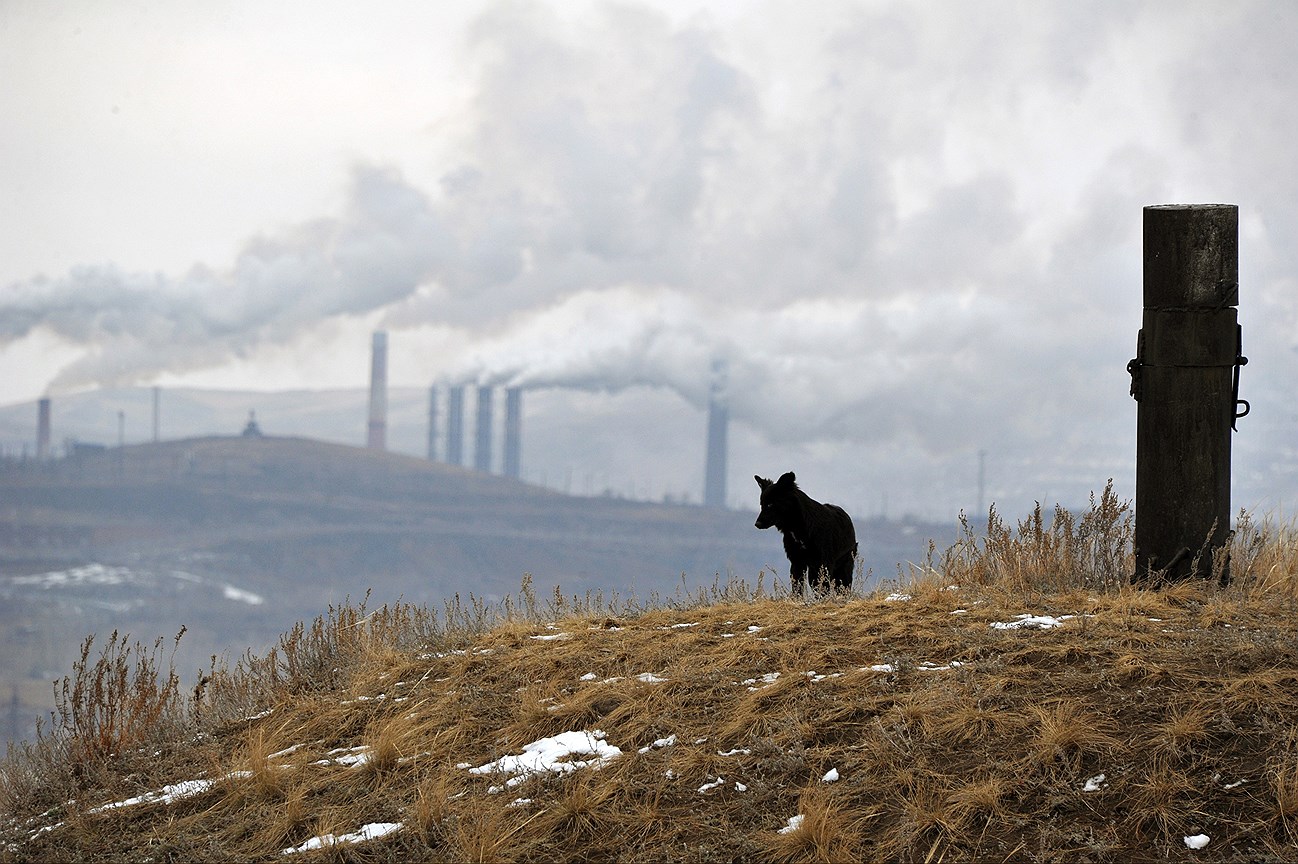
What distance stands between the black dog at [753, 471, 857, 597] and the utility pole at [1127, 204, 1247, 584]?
2983mm

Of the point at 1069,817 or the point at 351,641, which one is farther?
the point at 351,641

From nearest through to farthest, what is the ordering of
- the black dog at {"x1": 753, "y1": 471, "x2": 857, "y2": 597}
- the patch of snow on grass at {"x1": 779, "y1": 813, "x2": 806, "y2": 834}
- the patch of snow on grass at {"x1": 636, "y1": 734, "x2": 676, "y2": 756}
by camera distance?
the patch of snow on grass at {"x1": 779, "y1": 813, "x2": 806, "y2": 834} → the patch of snow on grass at {"x1": 636, "y1": 734, "x2": 676, "y2": 756} → the black dog at {"x1": 753, "y1": 471, "x2": 857, "y2": 597}

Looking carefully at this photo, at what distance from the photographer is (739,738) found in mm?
6379

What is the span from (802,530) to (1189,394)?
3546mm

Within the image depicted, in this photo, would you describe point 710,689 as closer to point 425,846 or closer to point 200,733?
point 425,846

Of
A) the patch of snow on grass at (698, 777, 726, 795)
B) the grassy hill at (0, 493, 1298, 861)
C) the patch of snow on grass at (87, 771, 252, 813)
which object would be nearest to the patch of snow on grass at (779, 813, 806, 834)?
the grassy hill at (0, 493, 1298, 861)

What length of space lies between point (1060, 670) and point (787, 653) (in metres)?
1.51

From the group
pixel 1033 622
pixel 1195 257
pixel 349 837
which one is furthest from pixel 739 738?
pixel 1195 257

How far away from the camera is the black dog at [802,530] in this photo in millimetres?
11180

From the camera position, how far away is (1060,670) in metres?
6.77

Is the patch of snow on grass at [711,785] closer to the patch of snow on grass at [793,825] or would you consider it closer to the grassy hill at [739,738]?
the grassy hill at [739,738]

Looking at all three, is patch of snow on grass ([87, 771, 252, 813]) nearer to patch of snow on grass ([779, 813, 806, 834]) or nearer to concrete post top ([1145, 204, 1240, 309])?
patch of snow on grass ([779, 813, 806, 834])

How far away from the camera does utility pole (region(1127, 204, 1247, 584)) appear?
28.5 feet

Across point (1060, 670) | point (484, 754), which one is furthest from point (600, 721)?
point (1060, 670)
